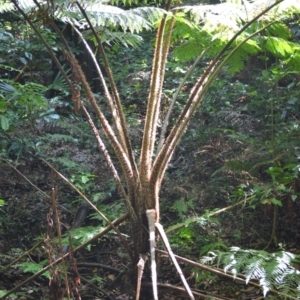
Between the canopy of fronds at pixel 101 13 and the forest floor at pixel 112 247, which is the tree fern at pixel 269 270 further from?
the canopy of fronds at pixel 101 13

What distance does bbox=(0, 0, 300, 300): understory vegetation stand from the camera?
1.98m

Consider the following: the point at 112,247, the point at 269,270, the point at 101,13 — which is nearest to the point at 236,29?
the point at 101,13

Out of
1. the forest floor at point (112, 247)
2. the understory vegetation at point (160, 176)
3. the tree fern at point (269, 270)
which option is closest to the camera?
the tree fern at point (269, 270)

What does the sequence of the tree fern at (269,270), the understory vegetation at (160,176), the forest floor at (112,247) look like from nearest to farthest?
the tree fern at (269,270), the understory vegetation at (160,176), the forest floor at (112,247)

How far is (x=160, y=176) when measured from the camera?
Result: 2.08 metres

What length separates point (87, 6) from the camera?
82.2 inches

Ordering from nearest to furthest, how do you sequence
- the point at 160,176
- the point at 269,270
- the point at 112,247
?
the point at 269,270
the point at 160,176
the point at 112,247

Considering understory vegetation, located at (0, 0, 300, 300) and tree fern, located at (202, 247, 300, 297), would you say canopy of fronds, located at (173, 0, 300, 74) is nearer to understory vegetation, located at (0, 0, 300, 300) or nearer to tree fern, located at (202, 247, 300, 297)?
understory vegetation, located at (0, 0, 300, 300)

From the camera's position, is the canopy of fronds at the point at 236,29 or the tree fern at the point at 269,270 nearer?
the tree fern at the point at 269,270

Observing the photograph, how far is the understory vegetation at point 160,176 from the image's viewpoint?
198cm

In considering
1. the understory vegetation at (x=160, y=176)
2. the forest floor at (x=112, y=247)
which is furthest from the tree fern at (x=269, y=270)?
the forest floor at (x=112, y=247)

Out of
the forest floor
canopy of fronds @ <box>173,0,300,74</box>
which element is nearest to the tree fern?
the forest floor

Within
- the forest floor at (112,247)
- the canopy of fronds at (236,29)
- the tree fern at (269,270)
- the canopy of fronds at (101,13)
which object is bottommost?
the forest floor at (112,247)

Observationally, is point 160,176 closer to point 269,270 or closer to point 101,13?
point 269,270
